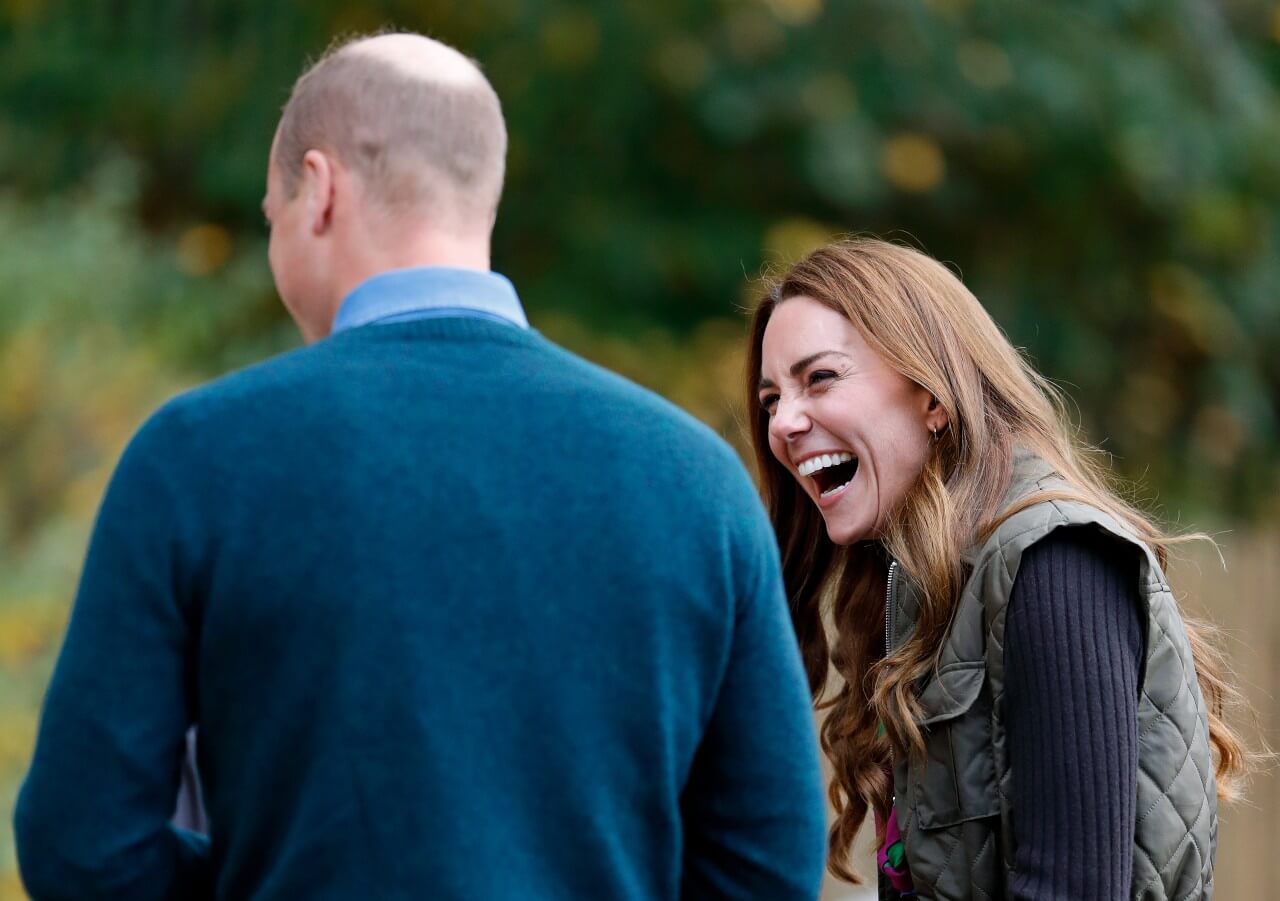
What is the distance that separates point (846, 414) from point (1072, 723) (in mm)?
655

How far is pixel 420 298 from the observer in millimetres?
1741

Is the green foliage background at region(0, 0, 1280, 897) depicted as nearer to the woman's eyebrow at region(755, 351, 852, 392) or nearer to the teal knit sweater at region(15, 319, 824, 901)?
the woman's eyebrow at region(755, 351, 852, 392)

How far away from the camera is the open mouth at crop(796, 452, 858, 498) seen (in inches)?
98.1

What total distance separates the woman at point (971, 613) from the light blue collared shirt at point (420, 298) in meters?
0.84

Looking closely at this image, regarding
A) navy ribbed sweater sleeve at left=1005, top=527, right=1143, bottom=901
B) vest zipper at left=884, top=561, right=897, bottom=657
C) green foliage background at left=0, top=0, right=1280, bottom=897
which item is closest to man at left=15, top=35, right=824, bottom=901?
navy ribbed sweater sleeve at left=1005, top=527, right=1143, bottom=901

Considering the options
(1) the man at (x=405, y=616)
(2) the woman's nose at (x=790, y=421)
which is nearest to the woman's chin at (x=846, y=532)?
(2) the woman's nose at (x=790, y=421)

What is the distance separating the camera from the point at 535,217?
25.5 feet

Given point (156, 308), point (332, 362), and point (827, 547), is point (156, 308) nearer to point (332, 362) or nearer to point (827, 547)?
point (827, 547)

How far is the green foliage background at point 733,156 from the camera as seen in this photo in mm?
7129

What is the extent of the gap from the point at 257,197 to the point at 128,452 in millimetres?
6182

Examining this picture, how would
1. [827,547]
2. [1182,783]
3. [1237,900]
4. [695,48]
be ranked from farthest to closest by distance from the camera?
[695,48]
[1237,900]
[827,547]
[1182,783]

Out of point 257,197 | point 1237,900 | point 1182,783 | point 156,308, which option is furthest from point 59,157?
point 1182,783

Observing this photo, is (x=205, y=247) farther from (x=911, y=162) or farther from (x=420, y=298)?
(x=420, y=298)

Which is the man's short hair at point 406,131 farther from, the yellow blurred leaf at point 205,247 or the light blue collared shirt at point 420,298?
the yellow blurred leaf at point 205,247
